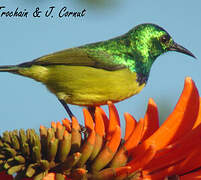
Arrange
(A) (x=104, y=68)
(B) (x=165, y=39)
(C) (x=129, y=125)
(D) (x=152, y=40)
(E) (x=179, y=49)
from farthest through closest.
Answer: (A) (x=104, y=68) → (D) (x=152, y=40) → (B) (x=165, y=39) → (E) (x=179, y=49) → (C) (x=129, y=125)

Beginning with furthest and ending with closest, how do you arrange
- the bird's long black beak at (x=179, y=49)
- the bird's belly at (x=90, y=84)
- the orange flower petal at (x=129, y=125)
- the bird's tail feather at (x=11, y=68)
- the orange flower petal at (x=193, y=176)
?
the bird's tail feather at (x=11, y=68) < the bird's belly at (x=90, y=84) < the bird's long black beak at (x=179, y=49) < the orange flower petal at (x=129, y=125) < the orange flower petal at (x=193, y=176)

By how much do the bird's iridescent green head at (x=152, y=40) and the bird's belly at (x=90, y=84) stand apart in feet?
0.80

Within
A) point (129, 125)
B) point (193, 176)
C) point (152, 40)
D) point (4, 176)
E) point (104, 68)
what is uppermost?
point (152, 40)

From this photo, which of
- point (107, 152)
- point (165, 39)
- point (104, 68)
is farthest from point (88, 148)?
point (104, 68)

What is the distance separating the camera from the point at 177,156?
57.2 inches

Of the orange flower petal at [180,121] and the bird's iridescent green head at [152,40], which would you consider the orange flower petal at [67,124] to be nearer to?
the orange flower petal at [180,121]

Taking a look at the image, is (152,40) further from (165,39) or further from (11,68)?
(11,68)

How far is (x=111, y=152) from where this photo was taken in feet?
5.01

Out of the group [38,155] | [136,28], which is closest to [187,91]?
[38,155]

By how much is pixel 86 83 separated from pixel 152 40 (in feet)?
2.13

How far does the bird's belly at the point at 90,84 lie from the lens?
2.99 metres

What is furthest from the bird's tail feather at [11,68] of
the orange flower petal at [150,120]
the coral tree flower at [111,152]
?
the orange flower petal at [150,120]

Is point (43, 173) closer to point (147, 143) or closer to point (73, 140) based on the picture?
point (73, 140)

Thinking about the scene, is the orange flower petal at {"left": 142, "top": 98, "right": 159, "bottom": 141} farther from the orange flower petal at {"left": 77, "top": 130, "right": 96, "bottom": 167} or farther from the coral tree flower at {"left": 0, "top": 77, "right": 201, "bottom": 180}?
the orange flower petal at {"left": 77, "top": 130, "right": 96, "bottom": 167}
